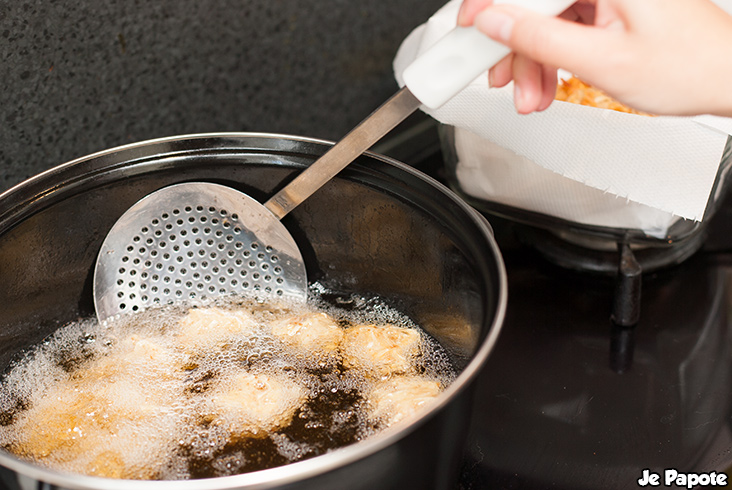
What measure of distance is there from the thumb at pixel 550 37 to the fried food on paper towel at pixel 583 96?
328 mm

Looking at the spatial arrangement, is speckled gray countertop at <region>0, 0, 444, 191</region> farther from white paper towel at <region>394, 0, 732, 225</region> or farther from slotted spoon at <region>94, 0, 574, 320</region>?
white paper towel at <region>394, 0, 732, 225</region>

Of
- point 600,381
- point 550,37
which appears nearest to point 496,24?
point 550,37

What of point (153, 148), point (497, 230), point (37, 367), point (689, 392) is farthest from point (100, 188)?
point (689, 392)

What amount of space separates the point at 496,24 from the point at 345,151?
20cm

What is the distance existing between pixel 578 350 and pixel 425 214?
279 millimetres

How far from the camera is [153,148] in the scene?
26.4 inches

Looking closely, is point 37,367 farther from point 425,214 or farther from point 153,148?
point 425,214

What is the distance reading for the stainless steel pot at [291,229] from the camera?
600mm

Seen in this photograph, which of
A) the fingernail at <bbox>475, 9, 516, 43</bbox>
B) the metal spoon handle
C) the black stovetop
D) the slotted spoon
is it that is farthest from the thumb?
the black stovetop

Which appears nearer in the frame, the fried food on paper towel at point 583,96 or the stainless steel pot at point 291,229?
the stainless steel pot at point 291,229

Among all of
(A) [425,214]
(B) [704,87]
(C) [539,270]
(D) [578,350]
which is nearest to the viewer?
(B) [704,87]

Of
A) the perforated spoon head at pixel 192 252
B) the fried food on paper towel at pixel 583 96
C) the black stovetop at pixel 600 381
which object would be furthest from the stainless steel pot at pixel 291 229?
the fried food on paper towel at pixel 583 96

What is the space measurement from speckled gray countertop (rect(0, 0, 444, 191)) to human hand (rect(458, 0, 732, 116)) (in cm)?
44

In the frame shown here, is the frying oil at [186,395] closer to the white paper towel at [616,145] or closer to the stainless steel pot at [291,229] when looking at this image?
the stainless steel pot at [291,229]
